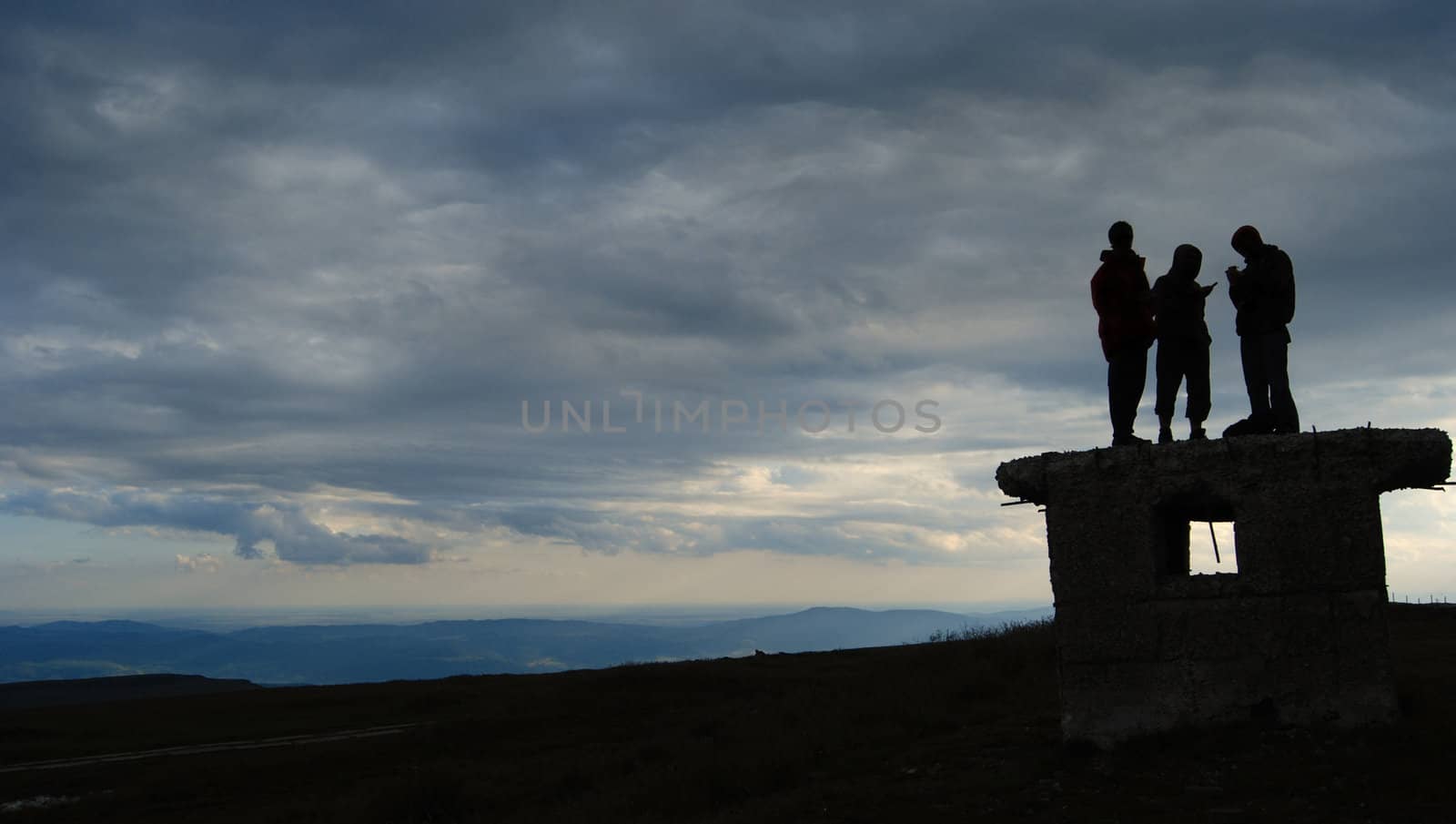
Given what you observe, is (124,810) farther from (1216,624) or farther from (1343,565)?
(1343,565)

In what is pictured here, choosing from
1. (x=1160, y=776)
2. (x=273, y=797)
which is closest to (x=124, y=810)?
(x=273, y=797)

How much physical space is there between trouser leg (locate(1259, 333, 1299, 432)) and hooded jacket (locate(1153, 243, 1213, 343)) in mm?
593

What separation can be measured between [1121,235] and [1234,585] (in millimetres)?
3401

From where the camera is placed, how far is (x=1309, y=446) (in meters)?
9.13

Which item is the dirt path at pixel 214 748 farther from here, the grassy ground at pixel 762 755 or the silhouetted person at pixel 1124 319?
the silhouetted person at pixel 1124 319

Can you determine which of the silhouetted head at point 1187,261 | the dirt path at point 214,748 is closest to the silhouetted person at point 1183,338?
the silhouetted head at point 1187,261

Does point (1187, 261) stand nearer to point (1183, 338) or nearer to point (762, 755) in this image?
point (1183, 338)

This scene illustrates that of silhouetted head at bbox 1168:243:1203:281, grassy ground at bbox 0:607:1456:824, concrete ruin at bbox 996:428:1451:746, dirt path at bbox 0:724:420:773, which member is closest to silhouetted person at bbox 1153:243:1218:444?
silhouetted head at bbox 1168:243:1203:281

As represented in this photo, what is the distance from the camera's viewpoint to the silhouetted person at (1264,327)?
1027 centimetres

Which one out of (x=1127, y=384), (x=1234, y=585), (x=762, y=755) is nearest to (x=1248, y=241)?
(x=1127, y=384)

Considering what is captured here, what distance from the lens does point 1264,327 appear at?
34.0ft

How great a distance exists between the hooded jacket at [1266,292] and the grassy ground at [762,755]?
350 cm

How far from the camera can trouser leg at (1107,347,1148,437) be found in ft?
35.1

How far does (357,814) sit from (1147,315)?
37.6ft
